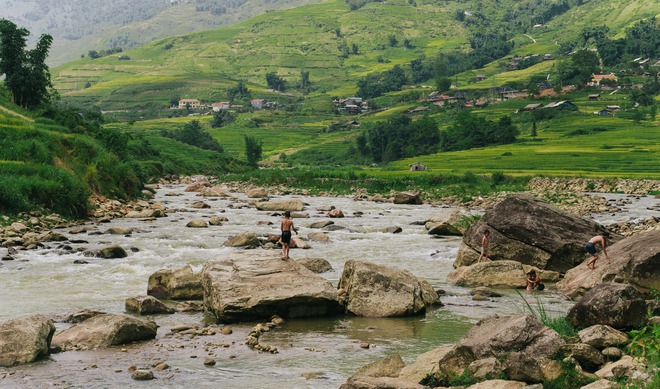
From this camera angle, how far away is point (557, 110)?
161000 millimetres

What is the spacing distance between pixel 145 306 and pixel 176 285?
3.16 m

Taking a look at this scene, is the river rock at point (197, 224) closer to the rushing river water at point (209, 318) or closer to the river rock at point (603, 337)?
the rushing river water at point (209, 318)

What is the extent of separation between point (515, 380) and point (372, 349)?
6.41 meters

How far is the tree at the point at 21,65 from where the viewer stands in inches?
3194

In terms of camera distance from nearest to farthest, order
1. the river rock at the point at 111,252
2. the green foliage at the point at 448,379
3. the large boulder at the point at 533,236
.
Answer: the green foliage at the point at 448,379 < the large boulder at the point at 533,236 < the river rock at the point at 111,252

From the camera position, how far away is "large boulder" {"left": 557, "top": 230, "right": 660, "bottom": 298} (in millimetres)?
26094

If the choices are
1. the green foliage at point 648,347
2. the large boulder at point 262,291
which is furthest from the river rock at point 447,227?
the green foliage at point 648,347

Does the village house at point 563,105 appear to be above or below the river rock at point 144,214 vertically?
above

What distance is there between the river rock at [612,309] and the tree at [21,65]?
7713 cm

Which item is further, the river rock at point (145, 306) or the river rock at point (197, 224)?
the river rock at point (197, 224)

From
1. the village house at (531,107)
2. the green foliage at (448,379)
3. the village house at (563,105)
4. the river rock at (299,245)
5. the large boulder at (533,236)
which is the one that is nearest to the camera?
the green foliage at (448,379)

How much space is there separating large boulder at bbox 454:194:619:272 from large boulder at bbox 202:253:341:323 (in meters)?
12.5

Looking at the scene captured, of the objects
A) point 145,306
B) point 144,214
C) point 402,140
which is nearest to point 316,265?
point 145,306

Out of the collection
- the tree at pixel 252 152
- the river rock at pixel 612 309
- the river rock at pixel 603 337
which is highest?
the tree at pixel 252 152
